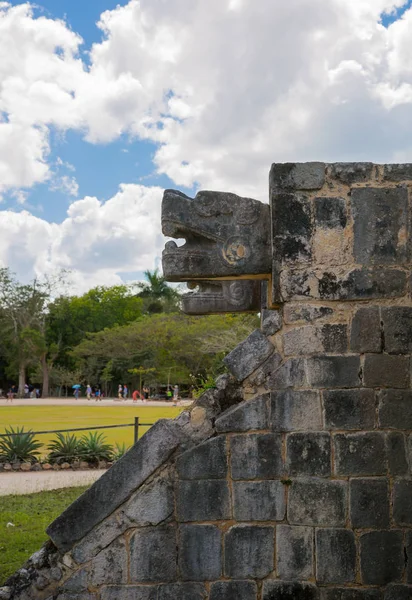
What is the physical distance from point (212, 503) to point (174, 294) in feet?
171

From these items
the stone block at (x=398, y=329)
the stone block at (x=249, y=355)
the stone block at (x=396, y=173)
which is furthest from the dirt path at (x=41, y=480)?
the stone block at (x=396, y=173)

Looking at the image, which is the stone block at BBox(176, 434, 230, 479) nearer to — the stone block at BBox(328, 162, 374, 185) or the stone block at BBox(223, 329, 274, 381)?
the stone block at BBox(223, 329, 274, 381)

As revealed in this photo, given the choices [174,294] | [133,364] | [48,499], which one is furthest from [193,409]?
[174,294]

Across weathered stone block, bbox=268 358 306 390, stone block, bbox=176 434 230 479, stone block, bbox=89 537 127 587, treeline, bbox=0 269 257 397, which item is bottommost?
stone block, bbox=89 537 127 587

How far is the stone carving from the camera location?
4.54 meters

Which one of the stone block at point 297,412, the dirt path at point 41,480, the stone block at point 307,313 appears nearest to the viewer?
the stone block at point 297,412

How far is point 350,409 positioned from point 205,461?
2.95ft

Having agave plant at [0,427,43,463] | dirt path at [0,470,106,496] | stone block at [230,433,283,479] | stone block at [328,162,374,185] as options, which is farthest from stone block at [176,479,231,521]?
agave plant at [0,427,43,463]

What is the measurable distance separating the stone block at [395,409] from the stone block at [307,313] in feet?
1.84

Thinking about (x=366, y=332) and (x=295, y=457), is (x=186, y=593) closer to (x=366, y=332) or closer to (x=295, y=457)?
(x=295, y=457)

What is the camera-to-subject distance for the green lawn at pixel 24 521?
19.9 ft

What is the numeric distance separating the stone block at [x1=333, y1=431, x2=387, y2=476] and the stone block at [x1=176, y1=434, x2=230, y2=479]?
66 cm

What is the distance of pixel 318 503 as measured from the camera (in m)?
3.57

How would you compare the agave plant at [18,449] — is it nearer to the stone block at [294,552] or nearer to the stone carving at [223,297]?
the stone carving at [223,297]
